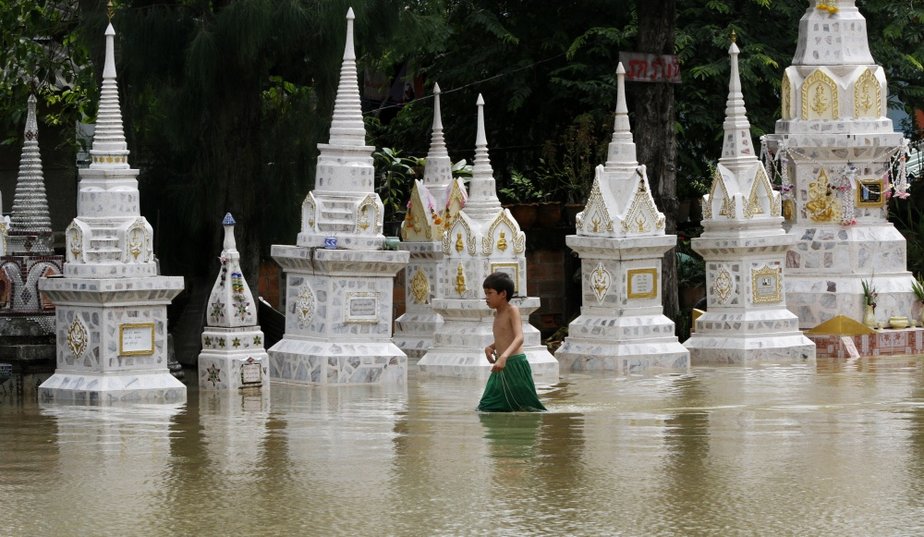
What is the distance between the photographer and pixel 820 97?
18641 millimetres

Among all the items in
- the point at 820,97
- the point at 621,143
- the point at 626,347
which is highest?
the point at 820,97

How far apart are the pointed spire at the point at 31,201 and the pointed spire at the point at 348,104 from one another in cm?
278

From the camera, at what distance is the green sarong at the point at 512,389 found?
12852mm

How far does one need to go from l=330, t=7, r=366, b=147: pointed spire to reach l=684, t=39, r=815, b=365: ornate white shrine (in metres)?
4.06

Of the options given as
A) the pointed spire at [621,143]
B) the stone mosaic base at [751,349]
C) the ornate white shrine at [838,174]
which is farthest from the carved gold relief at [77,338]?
the ornate white shrine at [838,174]

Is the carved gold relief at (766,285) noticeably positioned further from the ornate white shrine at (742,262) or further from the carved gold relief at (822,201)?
the carved gold relief at (822,201)

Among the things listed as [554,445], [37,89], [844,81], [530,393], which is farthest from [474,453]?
[37,89]

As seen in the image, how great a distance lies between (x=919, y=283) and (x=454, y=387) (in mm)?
6055

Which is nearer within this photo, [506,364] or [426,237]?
[506,364]

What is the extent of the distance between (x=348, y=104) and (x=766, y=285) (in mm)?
4793

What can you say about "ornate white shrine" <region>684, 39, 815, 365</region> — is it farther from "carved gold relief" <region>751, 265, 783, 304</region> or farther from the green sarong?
the green sarong

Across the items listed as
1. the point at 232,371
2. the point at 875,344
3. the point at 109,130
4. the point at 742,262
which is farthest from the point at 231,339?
the point at 875,344

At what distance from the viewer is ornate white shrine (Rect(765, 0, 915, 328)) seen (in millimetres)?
18500

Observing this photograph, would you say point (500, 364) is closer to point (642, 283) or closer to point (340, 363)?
point (340, 363)
